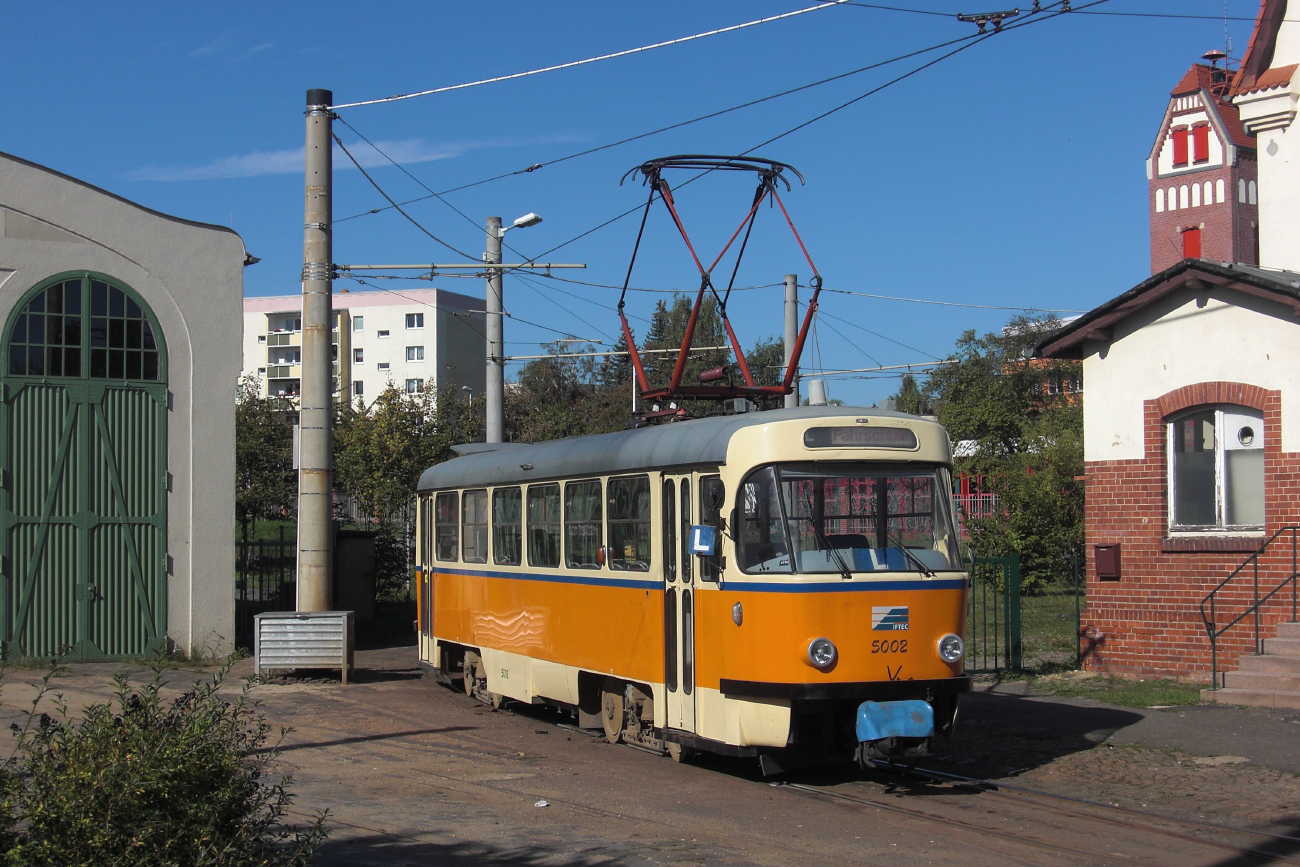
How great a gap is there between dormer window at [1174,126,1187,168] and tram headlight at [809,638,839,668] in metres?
54.5

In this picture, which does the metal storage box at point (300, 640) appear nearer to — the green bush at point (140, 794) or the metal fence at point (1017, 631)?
the metal fence at point (1017, 631)

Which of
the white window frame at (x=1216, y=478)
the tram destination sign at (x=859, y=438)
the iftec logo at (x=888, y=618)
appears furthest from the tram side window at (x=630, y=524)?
the white window frame at (x=1216, y=478)

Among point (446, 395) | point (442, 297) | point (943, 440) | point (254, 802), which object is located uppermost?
point (442, 297)

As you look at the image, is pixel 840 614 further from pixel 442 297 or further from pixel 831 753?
pixel 442 297

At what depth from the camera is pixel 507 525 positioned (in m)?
14.1

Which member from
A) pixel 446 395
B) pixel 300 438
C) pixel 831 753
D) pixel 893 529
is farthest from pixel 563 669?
pixel 446 395

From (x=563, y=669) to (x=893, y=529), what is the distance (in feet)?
13.6

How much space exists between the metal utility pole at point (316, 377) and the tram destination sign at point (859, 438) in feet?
27.6

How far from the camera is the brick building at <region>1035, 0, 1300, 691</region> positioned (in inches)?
547

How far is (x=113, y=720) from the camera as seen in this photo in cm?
542

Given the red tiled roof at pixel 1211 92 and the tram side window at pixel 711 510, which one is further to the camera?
the red tiled roof at pixel 1211 92

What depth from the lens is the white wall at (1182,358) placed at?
13969 mm

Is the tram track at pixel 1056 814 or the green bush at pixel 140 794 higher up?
the green bush at pixel 140 794

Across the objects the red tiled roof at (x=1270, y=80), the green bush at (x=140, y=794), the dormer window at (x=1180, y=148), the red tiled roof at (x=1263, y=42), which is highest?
the dormer window at (x=1180, y=148)
